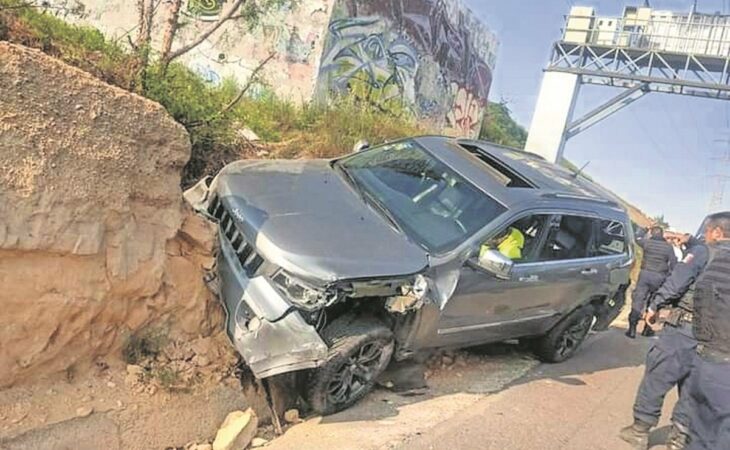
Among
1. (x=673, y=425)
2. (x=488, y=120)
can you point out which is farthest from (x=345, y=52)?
(x=488, y=120)

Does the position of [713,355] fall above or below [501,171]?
below

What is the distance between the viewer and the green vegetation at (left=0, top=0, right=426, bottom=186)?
5996 mm

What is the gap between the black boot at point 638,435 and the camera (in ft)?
15.4

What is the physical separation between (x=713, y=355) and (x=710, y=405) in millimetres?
321

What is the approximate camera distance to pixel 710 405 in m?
3.99

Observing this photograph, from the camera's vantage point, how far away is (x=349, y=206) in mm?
4945

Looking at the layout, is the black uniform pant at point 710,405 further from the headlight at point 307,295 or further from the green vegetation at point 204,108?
the green vegetation at point 204,108

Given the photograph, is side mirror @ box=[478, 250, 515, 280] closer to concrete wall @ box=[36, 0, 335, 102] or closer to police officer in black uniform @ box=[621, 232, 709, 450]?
police officer in black uniform @ box=[621, 232, 709, 450]

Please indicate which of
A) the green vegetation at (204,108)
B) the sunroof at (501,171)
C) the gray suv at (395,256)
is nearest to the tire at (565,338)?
the gray suv at (395,256)

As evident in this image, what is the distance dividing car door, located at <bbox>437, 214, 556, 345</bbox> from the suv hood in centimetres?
50

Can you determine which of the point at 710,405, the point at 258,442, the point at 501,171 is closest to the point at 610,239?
the point at 501,171

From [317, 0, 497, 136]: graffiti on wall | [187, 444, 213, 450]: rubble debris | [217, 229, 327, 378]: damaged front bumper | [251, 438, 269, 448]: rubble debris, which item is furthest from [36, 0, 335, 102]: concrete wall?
[187, 444, 213, 450]: rubble debris

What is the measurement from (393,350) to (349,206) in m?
1.18

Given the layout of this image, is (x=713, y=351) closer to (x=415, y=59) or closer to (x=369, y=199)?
(x=369, y=199)
